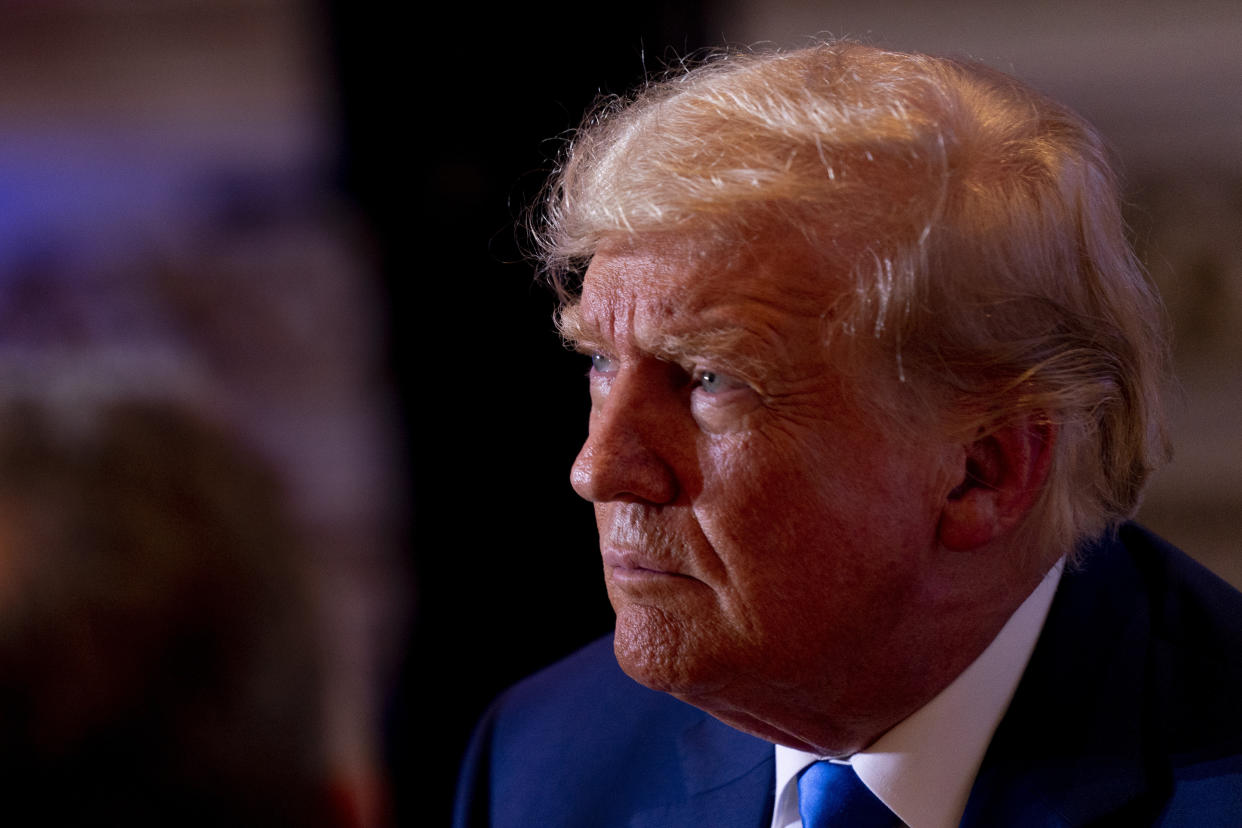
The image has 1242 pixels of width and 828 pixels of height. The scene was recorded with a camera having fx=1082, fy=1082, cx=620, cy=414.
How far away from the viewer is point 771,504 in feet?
3.44

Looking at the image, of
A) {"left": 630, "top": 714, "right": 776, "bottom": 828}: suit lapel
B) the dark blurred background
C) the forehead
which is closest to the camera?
the forehead

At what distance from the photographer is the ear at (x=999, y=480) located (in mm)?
1089

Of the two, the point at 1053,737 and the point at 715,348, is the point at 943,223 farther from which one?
the point at 1053,737

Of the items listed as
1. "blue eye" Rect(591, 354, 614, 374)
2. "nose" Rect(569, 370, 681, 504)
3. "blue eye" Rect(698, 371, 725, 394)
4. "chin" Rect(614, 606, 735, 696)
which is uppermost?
"blue eye" Rect(698, 371, 725, 394)

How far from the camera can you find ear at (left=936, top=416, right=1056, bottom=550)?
109 centimetres

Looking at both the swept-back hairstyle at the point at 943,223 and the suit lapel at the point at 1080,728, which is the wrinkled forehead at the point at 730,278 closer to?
the swept-back hairstyle at the point at 943,223

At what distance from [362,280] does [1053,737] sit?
4.71 feet

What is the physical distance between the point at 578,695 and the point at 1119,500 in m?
0.75

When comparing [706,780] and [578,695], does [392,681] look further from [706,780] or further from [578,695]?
[706,780]

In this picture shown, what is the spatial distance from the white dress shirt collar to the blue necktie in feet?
0.04

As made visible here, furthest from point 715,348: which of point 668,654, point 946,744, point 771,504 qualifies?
point 946,744

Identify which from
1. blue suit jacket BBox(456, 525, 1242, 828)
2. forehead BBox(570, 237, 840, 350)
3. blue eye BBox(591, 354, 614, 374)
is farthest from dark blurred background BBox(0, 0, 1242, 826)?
forehead BBox(570, 237, 840, 350)

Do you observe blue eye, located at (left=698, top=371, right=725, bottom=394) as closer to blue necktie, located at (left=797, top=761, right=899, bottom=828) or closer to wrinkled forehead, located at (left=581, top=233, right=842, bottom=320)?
wrinkled forehead, located at (left=581, top=233, right=842, bottom=320)

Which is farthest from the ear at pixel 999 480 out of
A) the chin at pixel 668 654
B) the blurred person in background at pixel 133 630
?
the blurred person in background at pixel 133 630
